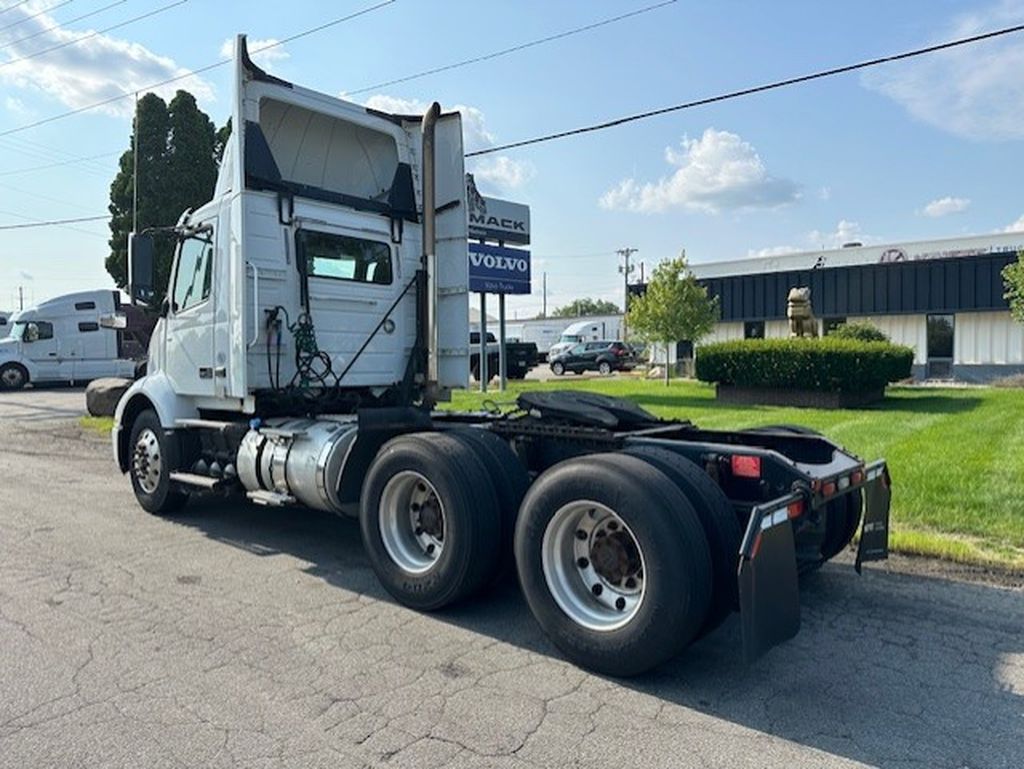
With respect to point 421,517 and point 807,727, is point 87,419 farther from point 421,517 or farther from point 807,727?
point 807,727

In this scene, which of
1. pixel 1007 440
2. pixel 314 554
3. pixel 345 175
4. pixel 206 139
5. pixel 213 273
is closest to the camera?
pixel 314 554

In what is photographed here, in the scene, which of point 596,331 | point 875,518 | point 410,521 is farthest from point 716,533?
point 596,331

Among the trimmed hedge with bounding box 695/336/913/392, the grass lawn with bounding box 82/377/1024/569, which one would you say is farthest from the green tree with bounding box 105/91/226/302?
A: the trimmed hedge with bounding box 695/336/913/392

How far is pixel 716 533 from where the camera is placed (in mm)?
3924

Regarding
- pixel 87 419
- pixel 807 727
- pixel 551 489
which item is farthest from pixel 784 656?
pixel 87 419

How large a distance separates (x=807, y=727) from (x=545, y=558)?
1.50 m

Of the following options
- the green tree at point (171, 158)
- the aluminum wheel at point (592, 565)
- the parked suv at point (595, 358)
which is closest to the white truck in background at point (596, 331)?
the parked suv at point (595, 358)

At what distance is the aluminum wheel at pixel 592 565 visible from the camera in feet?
13.8

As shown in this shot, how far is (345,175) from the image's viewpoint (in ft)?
25.5

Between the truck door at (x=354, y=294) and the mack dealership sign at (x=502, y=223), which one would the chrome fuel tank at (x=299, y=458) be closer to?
the truck door at (x=354, y=294)

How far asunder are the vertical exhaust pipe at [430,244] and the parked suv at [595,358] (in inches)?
1226

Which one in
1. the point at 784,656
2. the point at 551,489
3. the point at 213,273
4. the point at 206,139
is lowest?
the point at 784,656

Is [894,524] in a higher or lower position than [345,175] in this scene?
lower

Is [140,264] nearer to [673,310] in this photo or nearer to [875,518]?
[875,518]
